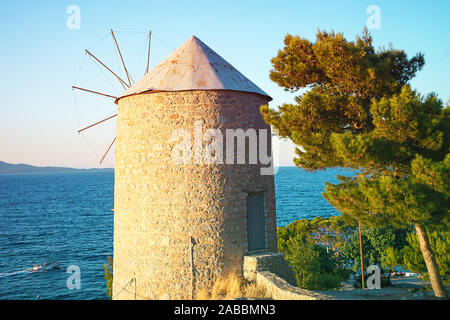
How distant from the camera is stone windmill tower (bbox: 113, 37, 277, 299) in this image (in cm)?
979

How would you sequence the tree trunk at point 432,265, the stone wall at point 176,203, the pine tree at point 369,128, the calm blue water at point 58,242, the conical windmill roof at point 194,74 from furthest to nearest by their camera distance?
the calm blue water at point 58,242 → the conical windmill roof at point 194,74 → the stone wall at point 176,203 → the tree trunk at point 432,265 → the pine tree at point 369,128

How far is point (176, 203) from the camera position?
9844mm

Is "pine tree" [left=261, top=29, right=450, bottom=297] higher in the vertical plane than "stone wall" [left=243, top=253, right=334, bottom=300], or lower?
higher

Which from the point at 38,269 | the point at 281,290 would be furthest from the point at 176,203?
the point at 38,269

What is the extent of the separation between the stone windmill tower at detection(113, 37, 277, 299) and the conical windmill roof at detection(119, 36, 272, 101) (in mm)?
41

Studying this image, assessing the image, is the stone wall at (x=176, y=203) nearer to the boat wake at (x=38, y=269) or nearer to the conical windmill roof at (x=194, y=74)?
the conical windmill roof at (x=194, y=74)

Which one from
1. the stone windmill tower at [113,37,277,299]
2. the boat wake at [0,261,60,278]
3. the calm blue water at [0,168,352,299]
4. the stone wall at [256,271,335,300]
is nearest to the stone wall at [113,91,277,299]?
the stone windmill tower at [113,37,277,299]

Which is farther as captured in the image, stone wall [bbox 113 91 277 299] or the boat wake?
the boat wake

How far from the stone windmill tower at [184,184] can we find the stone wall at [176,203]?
0.09 ft

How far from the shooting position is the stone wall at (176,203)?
976 cm

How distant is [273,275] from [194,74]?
609 cm

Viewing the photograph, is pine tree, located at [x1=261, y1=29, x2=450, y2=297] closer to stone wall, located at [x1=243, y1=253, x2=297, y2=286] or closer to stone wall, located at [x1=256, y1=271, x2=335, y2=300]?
stone wall, located at [x1=256, y1=271, x2=335, y2=300]

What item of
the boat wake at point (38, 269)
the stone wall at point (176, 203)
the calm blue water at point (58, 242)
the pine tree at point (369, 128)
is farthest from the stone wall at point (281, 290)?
the boat wake at point (38, 269)

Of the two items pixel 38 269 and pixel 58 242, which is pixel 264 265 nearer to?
pixel 38 269
